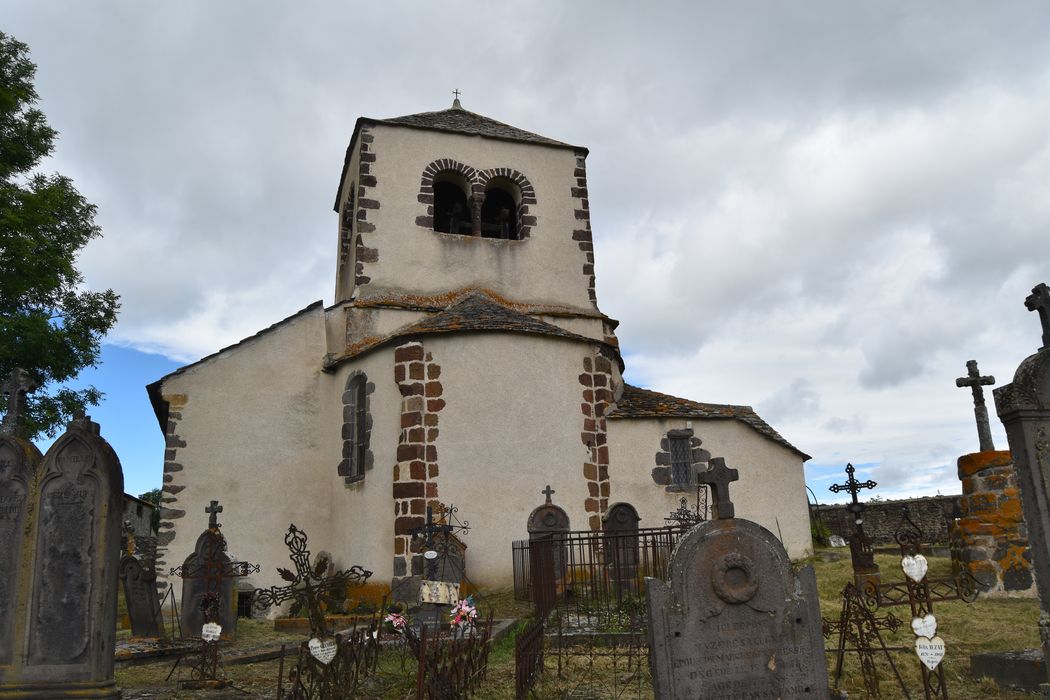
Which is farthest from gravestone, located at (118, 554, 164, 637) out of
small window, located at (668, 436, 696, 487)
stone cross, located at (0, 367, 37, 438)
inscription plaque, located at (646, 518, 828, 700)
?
small window, located at (668, 436, 696, 487)

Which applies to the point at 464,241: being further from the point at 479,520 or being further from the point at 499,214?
the point at 479,520

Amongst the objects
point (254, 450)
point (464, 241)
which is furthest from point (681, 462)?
point (254, 450)

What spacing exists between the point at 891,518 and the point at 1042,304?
15.1 m

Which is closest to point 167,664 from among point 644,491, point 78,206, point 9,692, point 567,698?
point 9,692

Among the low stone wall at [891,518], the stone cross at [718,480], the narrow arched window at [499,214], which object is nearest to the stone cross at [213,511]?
the stone cross at [718,480]

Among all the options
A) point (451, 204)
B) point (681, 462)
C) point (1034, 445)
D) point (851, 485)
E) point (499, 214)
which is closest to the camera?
point (1034, 445)

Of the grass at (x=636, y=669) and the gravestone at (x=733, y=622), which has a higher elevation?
the gravestone at (x=733, y=622)

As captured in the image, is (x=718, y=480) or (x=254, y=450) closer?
(x=718, y=480)

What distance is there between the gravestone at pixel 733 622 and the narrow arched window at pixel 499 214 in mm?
13136

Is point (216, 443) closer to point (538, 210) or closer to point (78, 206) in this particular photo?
point (78, 206)

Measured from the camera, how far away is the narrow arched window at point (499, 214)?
17969 mm

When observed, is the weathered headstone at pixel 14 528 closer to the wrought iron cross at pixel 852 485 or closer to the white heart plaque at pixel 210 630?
the white heart plaque at pixel 210 630

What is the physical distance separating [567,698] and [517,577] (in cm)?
585

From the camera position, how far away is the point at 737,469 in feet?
46.2
